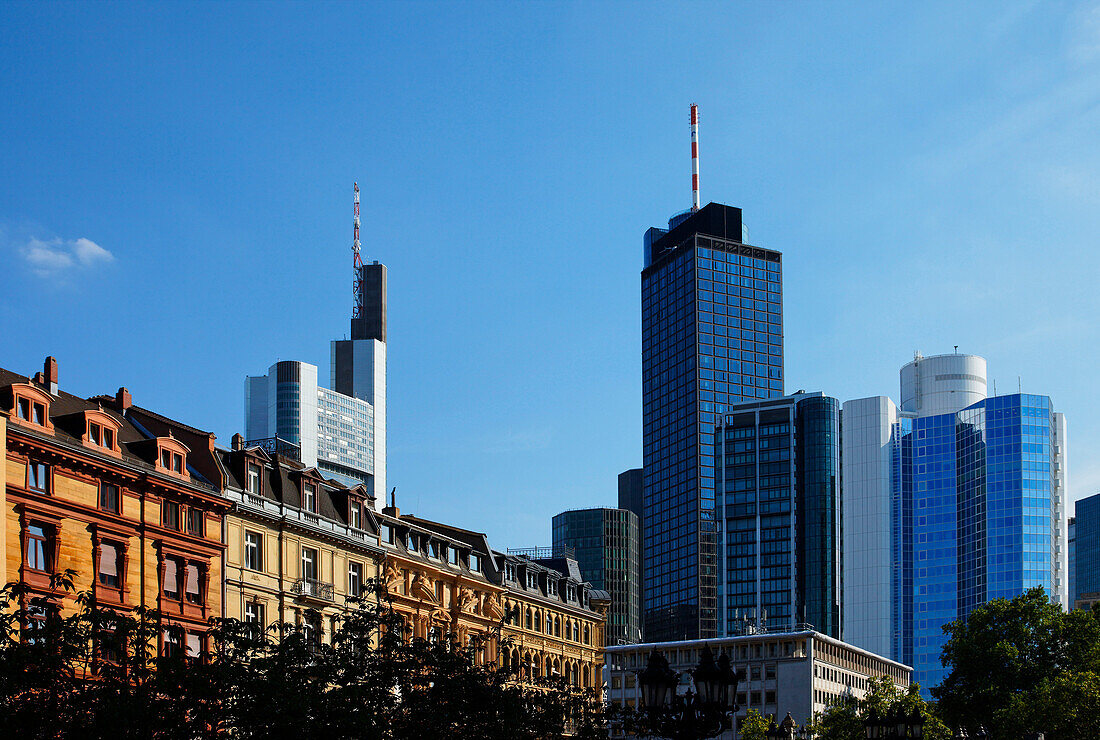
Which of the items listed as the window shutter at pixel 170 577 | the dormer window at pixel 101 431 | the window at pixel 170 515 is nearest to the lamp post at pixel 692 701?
the dormer window at pixel 101 431

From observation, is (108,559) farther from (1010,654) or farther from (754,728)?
(754,728)

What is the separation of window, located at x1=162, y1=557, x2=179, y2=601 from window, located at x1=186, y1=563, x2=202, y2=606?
2.79 ft

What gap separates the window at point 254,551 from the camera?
8781cm

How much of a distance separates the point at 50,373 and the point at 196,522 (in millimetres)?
12100

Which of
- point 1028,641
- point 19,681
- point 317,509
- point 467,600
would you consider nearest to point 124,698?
point 19,681

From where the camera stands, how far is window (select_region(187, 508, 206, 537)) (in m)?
83.2

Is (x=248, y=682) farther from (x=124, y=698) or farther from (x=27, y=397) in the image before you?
(x=27, y=397)

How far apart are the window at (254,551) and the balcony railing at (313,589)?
323cm

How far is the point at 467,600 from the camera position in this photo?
365 ft

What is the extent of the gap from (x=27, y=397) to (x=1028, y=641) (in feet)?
270

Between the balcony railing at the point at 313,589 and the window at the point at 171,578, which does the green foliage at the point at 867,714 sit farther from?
the window at the point at 171,578

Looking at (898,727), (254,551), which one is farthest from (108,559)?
(898,727)

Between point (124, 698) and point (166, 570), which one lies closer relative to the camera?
point (124, 698)

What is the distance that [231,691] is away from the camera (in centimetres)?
4372
